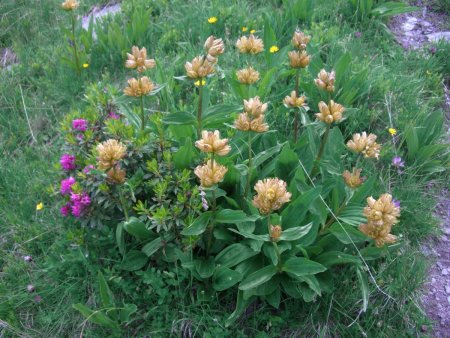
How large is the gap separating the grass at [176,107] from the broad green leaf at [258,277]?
27 centimetres

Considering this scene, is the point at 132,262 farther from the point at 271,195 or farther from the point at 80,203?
the point at 271,195

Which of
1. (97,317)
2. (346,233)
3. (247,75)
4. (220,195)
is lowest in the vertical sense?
(97,317)

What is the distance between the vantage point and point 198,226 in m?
2.35

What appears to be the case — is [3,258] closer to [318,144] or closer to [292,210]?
[292,210]

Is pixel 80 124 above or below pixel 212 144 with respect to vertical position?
below

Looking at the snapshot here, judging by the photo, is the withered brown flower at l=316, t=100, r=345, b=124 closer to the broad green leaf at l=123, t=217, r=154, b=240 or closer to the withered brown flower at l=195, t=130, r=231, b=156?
the withered brown flower at l=195, t=130, r=231, b=156

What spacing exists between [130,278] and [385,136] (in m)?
1.96

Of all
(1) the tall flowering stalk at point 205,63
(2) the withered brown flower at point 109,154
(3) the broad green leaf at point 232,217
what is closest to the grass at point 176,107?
(3) the broad green leaf at point 232,217

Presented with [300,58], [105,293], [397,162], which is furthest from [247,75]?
[105,293]

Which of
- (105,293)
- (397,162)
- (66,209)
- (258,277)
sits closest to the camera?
(258,277)

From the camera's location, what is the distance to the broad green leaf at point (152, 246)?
247 centimetres

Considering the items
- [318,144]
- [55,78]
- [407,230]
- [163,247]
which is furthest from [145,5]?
[407,230]

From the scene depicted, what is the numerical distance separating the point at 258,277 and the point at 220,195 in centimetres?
47

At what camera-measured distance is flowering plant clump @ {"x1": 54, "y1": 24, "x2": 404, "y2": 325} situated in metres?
2.29
